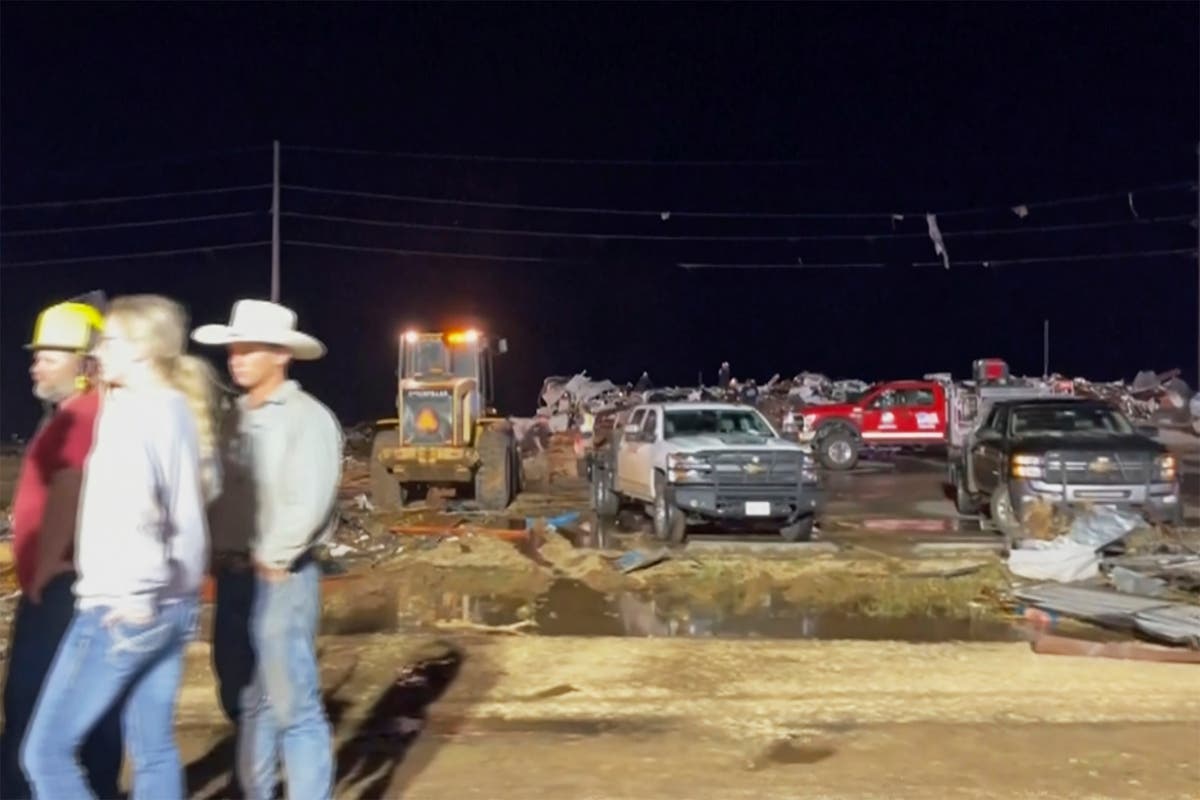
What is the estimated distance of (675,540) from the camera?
18.1 metres

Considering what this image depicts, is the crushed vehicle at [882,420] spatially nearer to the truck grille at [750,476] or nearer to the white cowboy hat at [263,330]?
the truck grille at [750,476]

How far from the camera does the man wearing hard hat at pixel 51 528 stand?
5219 millimetres

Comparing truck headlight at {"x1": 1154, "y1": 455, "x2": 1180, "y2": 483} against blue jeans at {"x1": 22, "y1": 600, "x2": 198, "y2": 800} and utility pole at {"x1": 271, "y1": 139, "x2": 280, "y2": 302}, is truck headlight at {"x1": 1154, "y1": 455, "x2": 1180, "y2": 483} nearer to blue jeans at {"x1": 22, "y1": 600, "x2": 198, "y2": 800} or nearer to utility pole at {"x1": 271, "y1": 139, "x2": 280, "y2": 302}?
blue jeans at {"x1": 22, "y1": 600, "x2": 198, "y2": 800}

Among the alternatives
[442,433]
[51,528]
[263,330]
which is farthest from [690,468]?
[51,528]

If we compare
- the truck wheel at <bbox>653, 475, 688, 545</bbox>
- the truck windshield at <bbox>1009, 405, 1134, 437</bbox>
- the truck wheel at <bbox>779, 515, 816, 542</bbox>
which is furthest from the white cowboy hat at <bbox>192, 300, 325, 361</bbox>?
the truck windshield at <bbox>1009, 405, 1134, 437</bbox>

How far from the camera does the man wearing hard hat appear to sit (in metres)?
5.22

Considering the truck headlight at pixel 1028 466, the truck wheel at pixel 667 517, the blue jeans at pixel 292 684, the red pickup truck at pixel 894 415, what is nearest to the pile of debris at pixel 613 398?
the red pickup truck at pixel 894 415

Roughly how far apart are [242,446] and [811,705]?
176 inches

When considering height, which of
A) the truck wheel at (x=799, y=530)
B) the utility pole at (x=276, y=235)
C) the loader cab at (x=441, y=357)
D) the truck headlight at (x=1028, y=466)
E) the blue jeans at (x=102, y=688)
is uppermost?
the utility pole at (x=276, y=235)

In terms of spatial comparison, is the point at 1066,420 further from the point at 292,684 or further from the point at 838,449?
the point at 292,684

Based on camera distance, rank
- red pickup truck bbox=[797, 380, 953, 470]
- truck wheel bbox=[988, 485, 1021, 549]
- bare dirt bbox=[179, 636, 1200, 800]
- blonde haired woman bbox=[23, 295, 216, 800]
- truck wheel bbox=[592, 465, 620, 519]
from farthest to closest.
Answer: red pickup truck bbox=[797, 380, 953, 470]
truck wheel bbox=[592, 465, 620, 519]
truck wheel bbox=[988, 485, 1021, 549]
bare dirt bbox=[179, 636, 1200, 800]
blonde haired woman bbox=[23, 295, 216, 800]

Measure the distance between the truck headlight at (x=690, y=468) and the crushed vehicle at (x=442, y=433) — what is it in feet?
17.8

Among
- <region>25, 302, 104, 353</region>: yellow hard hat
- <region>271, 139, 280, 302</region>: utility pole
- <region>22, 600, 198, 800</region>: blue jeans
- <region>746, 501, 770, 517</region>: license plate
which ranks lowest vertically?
<region>746, 501, 770, 517</region>: license plate

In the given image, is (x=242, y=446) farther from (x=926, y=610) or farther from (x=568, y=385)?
(x=568, y=385)
